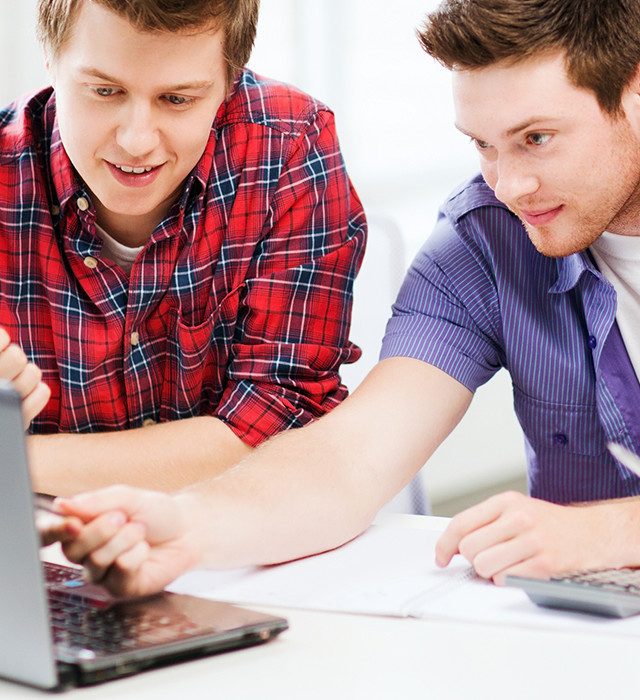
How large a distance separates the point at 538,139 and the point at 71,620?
846mm

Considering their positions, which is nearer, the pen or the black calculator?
the black calculator

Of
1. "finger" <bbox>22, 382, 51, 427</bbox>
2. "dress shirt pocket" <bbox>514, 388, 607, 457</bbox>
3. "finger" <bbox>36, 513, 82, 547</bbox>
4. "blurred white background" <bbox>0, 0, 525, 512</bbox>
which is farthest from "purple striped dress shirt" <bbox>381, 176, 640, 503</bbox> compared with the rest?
"blurred white background" <bbox>0, 0, 525, 512</bbox>

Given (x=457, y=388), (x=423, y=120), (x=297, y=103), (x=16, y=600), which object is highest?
(x=423, y=120)

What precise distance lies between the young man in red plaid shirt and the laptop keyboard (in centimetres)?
60

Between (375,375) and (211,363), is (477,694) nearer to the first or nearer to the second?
(375,375)

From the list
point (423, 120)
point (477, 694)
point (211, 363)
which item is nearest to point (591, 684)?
point (477, 694)

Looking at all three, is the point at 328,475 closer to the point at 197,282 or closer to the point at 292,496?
the point at 292,496

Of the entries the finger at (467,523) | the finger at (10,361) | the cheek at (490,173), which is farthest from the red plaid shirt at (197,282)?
the finger at (467,523)

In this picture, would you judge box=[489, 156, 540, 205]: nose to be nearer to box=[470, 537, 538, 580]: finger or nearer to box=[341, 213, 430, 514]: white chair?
box=[341, 213, 430, 514]: white chair

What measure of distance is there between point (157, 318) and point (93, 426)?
19 cm

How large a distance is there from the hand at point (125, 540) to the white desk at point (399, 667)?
0.10m

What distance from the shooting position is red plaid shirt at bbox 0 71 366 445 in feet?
5.13

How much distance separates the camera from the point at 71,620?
833mm

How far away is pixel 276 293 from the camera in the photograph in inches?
62.2
